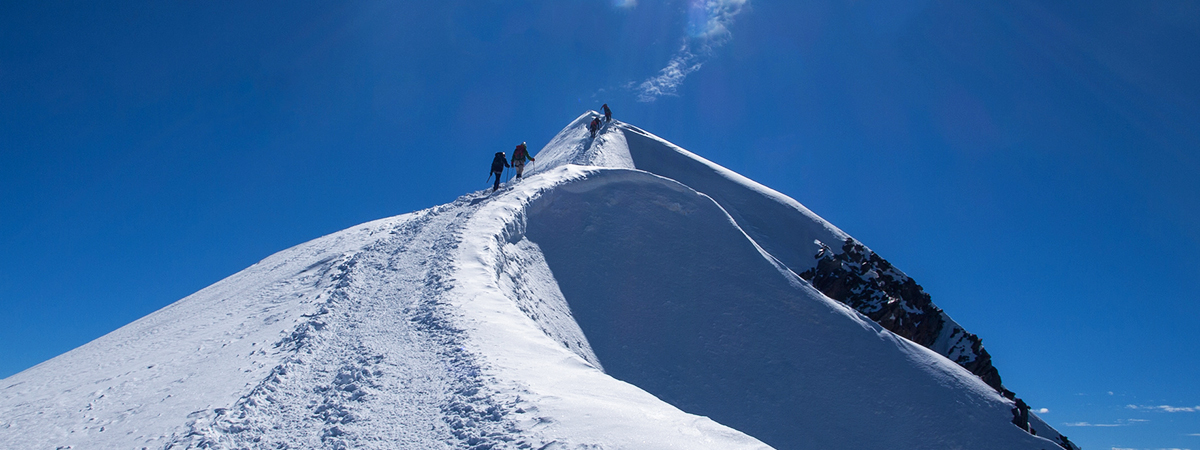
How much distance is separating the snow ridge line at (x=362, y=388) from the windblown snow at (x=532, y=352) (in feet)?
0.11

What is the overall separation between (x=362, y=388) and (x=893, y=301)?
22.2m

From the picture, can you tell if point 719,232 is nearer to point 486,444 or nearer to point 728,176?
point 728,176

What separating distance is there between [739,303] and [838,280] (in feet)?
27.1

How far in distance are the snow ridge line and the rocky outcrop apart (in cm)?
1737

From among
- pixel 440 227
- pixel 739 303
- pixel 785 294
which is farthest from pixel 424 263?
pixel 785 294

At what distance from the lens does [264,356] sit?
8.86m

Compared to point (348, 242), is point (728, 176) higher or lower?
higher

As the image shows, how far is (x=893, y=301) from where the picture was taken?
78.7ft

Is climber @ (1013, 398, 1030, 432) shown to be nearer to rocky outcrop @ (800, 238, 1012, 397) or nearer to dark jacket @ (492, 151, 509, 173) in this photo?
rocky outcrop @ (800, 238, 1012, 397)

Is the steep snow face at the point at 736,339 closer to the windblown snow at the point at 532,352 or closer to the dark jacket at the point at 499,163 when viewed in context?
the windblown snow at the point at 532,352

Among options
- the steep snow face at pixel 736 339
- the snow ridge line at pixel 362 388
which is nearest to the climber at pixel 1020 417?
the steep snow face at pixel 736 339

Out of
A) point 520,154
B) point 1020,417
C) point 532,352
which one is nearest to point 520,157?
point 520,154

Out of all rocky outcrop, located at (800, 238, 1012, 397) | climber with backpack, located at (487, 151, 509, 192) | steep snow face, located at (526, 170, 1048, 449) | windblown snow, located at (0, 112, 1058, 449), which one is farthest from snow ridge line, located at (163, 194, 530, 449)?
rocky outcrop, located at (800, 238, 1012, 397)

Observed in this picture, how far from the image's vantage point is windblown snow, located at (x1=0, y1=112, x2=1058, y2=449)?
22.0 ft
